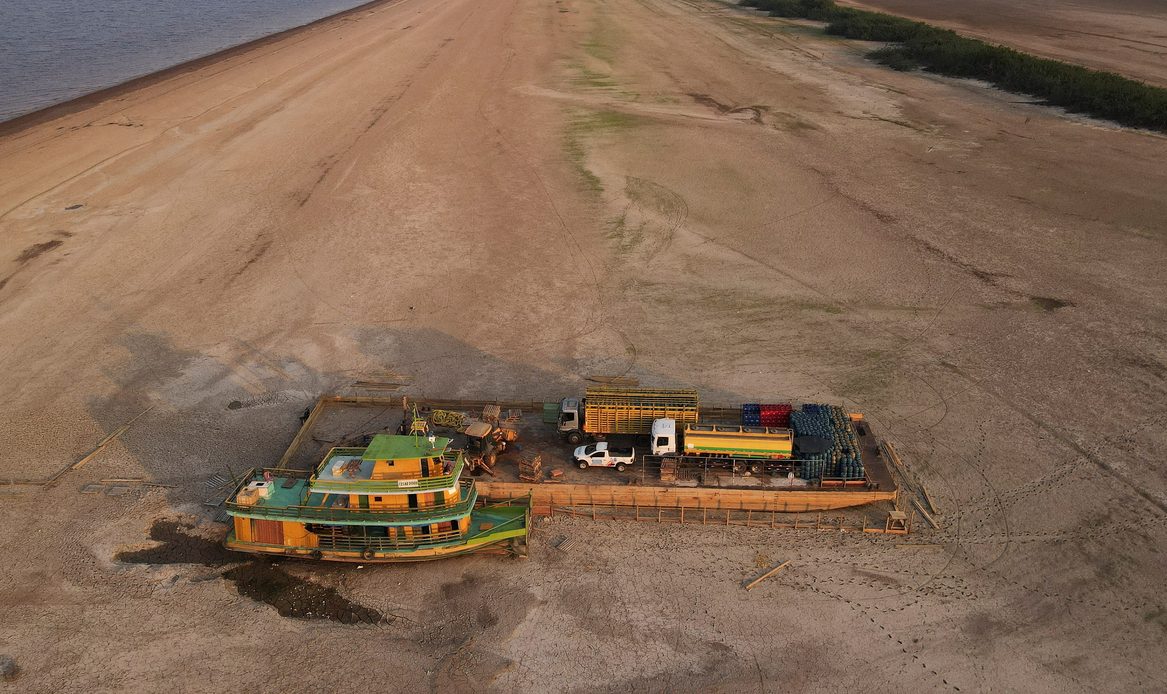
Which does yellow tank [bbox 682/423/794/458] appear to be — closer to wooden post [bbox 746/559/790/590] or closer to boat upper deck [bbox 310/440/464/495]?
wooden post [bbox 746/559/790/590]

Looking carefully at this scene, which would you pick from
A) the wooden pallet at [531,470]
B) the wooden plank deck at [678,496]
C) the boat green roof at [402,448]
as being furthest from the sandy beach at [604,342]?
the boat green roof at [402,448]

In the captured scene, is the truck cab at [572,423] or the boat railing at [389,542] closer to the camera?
the boat railing at [389,542]

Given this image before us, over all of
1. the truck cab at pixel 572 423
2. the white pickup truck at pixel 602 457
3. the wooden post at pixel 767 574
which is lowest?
the wooden post at pixel 767 574

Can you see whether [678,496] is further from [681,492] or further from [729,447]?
[729,447]

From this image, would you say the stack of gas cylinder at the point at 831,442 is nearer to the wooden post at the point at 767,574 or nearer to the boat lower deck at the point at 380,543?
the wooden post at the point at 767,574

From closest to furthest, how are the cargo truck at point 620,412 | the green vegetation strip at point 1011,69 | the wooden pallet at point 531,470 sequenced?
the wooden pallet at point 531,470 < the cargo truck at point 620,412 < the green vegetation strip at point 1011,69
